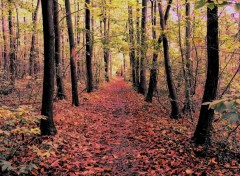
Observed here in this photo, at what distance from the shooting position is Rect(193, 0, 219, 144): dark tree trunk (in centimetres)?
592

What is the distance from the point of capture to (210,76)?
20.1 ft

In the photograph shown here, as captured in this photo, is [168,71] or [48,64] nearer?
[48,64]

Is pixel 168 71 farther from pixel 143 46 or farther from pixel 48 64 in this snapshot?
pixel 48 64

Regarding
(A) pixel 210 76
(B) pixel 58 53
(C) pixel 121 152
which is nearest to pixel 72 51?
(B) pixel 58 53

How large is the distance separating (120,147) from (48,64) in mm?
3389

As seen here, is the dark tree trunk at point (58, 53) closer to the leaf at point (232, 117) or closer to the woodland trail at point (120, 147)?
the woodland trail at point (120, 147)

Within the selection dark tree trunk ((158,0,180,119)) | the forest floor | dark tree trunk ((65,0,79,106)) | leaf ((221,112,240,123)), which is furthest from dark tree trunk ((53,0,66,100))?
leaf ((221,112,240,123))

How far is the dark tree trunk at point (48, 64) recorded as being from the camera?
6242 mm

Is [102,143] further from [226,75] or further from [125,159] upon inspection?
[226,75]

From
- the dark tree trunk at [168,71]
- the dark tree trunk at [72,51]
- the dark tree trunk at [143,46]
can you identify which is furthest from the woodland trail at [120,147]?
the dark tree trunk at [143,46]

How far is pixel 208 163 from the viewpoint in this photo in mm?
5379

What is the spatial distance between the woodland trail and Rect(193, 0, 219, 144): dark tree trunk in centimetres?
59

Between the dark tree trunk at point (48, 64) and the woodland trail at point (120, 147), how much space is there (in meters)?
0.51

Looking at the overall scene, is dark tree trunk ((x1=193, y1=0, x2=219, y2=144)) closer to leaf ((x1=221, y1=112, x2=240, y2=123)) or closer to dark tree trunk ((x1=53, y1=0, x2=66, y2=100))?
leaf ((x1=221, y1=112, x2=240, y2=123))
